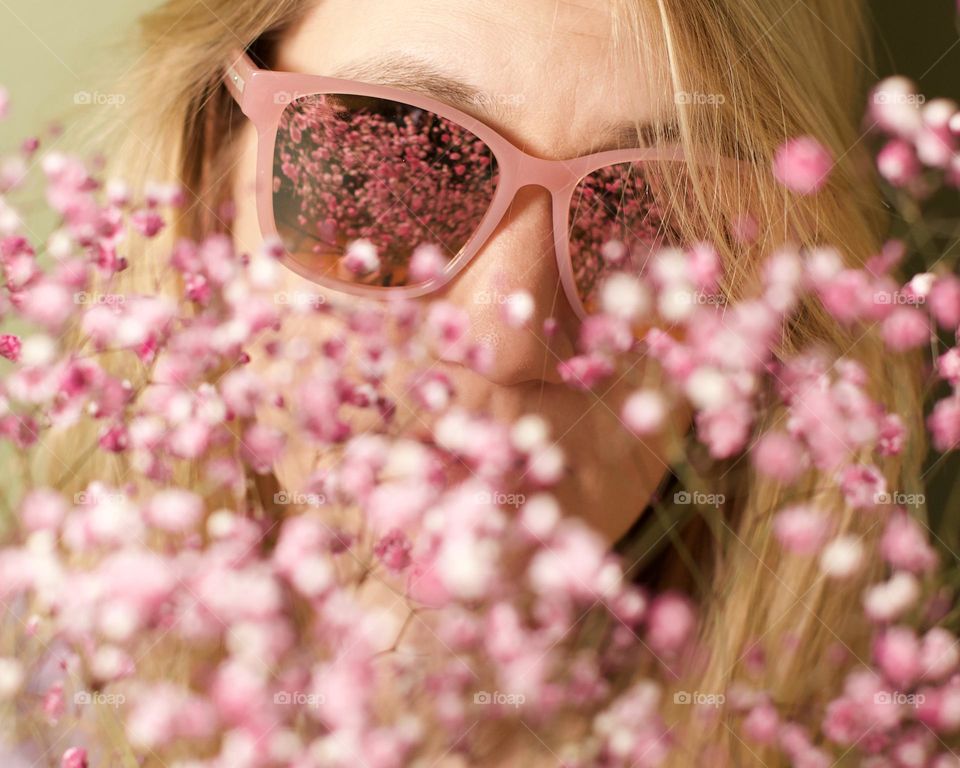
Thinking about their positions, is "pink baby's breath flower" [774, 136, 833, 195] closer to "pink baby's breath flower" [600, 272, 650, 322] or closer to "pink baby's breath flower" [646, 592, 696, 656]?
"pink baby's breath flower" [600, 272, 650, 322]

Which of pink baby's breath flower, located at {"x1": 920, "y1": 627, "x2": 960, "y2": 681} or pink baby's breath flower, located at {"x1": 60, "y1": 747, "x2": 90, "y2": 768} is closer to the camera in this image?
pink baby's breath flower, located at {"x1": 60, "y1": 747, "x2": 90, "y2": 768}

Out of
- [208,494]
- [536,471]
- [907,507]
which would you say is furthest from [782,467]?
[208,494]

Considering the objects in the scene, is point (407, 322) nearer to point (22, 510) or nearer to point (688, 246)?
point (688, 246)

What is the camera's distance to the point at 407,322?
0.66 meters

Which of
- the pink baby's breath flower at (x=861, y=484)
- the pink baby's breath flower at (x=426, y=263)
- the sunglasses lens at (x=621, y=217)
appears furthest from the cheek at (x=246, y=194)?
the pink baby's breath flower at (x=861, y=484)

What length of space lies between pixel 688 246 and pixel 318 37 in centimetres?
34

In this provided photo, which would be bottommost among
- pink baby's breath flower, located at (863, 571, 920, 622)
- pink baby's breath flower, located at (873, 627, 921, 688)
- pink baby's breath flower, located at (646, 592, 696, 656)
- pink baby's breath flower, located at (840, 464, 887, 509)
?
pink baby's breath flower, located at (873, 627, 921, 688)

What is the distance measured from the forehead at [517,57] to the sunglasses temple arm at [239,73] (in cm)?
5

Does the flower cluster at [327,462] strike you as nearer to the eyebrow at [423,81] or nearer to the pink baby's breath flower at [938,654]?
the eyebrow at [423,81]

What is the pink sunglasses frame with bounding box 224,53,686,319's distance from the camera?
630 mm

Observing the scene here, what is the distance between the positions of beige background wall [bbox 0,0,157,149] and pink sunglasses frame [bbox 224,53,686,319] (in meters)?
0.18

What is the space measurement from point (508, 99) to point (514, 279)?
5.2 inches

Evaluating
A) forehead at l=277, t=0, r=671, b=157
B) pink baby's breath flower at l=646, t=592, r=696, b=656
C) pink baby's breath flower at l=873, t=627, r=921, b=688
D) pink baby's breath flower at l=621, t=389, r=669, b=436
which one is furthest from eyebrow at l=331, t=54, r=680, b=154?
pink baby's breath flower at l=873, t=627, r=921, b=688

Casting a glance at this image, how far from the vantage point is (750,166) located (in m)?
0.71
